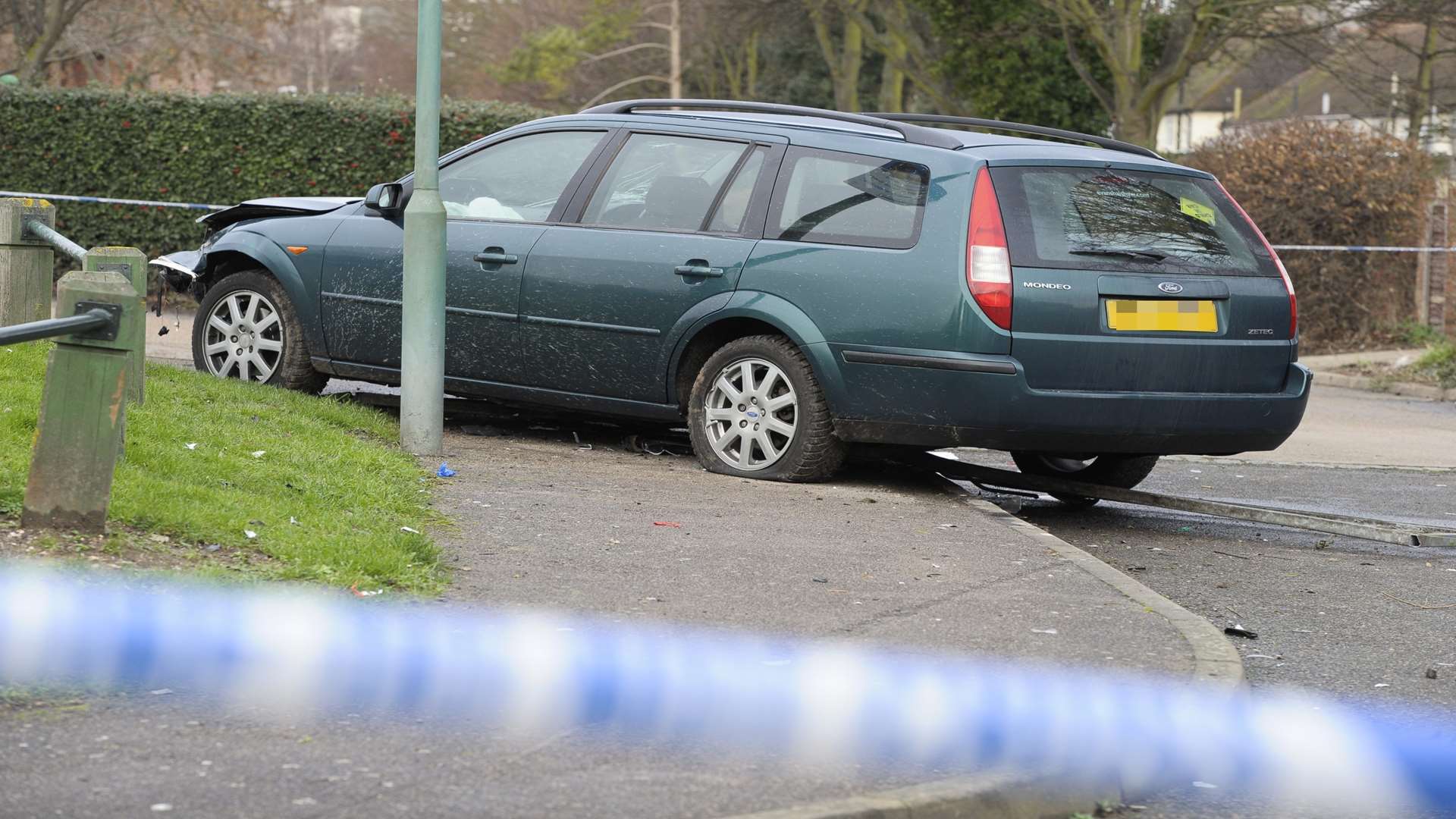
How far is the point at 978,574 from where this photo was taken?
6.14 m

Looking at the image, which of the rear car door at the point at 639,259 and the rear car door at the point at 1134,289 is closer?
the rear car door at the point at 1134,289

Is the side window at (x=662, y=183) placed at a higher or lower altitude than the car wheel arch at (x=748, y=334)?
higher

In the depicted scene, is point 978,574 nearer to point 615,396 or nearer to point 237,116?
point 615,396

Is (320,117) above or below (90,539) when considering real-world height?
above

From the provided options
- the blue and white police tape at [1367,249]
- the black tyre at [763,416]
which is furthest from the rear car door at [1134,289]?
the blue and white police tape at [1367,249]

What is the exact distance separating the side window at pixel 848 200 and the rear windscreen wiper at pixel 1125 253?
69 cm

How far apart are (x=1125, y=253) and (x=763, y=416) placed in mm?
1714

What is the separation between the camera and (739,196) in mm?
8031

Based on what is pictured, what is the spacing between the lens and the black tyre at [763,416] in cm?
769

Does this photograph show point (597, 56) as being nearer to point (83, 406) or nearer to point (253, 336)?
point (253, 336)

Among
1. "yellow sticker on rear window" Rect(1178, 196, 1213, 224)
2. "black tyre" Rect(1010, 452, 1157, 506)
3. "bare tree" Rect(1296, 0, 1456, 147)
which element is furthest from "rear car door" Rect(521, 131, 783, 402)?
"bare tree" Rect(1296, 0, 1456, 147)

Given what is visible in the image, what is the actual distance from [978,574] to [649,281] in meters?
2.54

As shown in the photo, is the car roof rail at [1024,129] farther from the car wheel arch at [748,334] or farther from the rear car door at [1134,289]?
the car wheel arch at [748,334]

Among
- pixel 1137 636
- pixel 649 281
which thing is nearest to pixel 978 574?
pixel 1137 636
